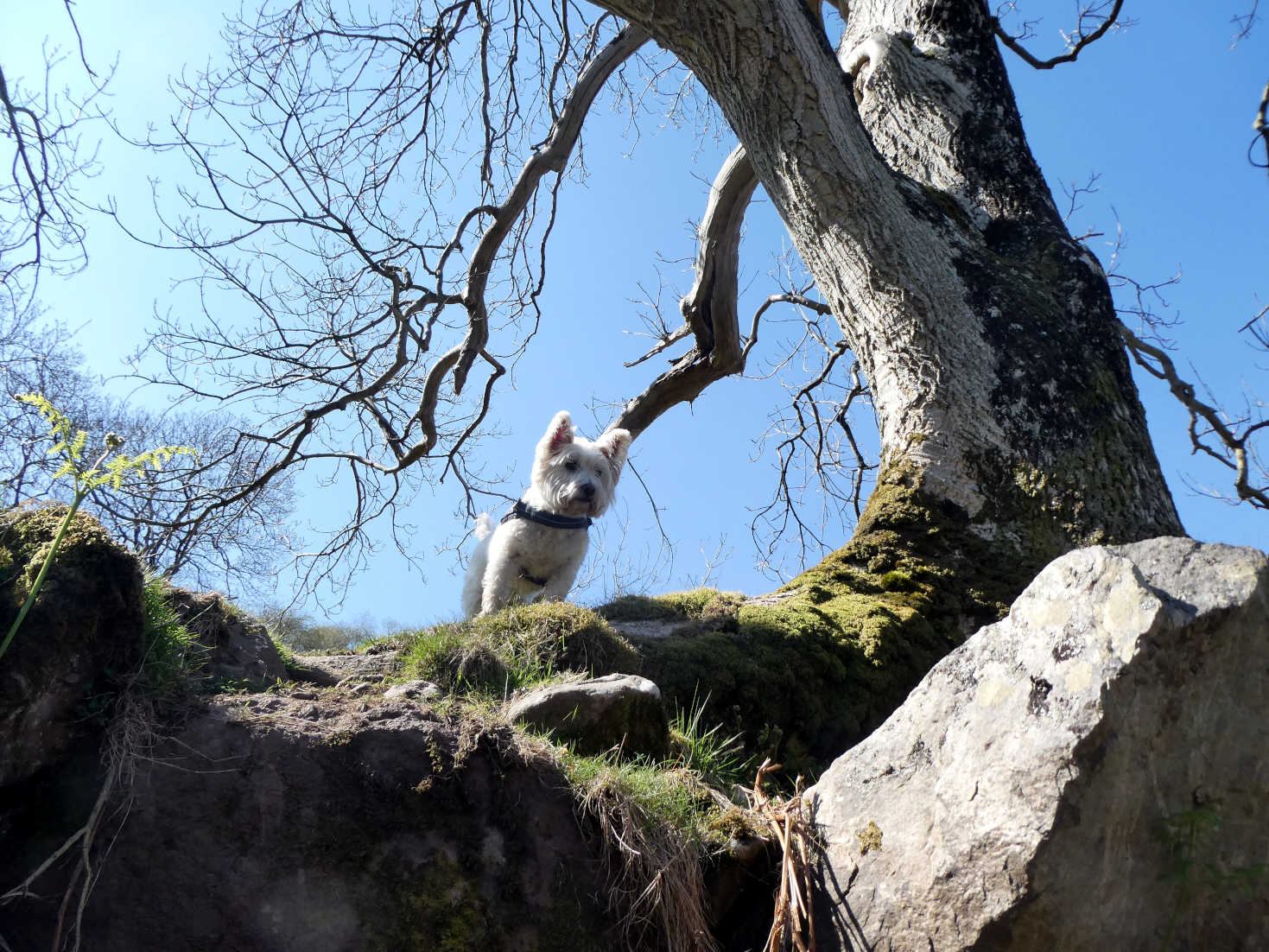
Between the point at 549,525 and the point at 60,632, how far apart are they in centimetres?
409

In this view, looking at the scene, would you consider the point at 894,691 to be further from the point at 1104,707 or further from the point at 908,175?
the point at 908,175

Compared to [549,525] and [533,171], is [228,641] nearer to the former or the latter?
[549,525]

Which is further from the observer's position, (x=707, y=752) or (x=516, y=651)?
(x=516, y=651)

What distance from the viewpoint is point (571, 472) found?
22.1 feet

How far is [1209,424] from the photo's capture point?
6141 mm

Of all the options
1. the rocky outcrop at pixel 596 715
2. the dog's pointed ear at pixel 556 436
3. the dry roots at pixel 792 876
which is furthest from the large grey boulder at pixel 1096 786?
the dog's pointed ear at pixel 556 436

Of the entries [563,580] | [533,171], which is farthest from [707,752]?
[533,171]

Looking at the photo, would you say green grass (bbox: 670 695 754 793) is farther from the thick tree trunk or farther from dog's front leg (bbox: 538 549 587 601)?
dog's front leg (bbox: 538 549 587 601)

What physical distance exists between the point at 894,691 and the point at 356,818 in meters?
2.78

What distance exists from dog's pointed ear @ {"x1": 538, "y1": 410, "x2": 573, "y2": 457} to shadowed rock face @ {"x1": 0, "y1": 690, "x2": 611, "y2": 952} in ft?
14.3

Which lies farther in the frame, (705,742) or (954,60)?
(954,60)

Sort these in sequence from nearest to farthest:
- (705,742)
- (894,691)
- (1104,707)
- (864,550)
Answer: (1104,707) < (705,742) < (894,691) < (864,550)

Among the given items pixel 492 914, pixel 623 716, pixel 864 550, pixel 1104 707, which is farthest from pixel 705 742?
pixel 864 550

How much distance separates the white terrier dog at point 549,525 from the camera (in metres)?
6.30
